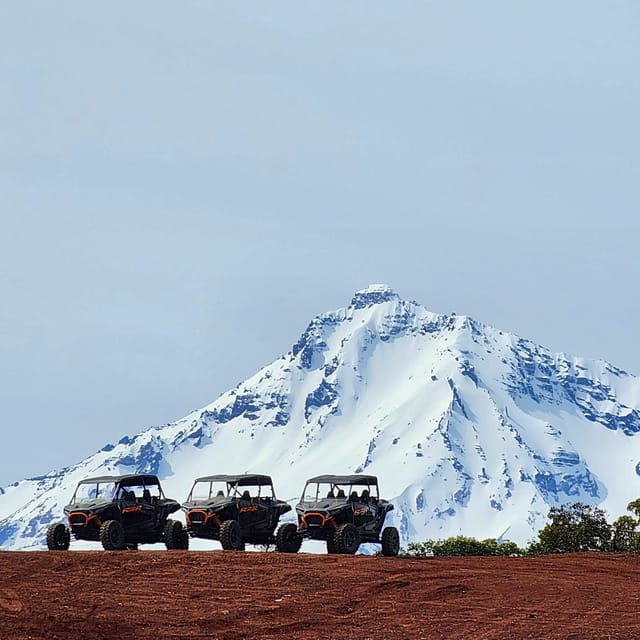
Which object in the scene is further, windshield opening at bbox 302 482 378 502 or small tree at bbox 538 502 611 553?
small tree at bbox 538 502 611 553

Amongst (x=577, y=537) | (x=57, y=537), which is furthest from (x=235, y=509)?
(x=577, y=537)

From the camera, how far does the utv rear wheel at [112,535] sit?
34.9m

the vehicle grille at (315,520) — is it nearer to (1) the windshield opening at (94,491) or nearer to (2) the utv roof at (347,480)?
(2) the utv roof at (347,480)

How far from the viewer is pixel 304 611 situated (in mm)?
23547

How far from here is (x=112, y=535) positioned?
3516 centimetres

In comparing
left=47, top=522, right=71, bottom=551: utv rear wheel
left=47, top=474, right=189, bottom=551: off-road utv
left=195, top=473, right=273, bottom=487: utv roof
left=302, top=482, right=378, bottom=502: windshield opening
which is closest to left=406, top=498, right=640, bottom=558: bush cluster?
left=302, top=482, right=378, bottom=502: windshield opening

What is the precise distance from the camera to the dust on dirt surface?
21.8 metres

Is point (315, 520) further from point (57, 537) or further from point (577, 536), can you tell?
point (577, 536)

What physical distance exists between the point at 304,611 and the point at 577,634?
17.0ft

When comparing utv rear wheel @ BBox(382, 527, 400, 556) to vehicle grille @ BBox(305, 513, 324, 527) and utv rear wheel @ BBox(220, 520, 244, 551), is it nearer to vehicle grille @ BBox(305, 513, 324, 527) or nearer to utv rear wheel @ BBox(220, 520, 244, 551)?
vehicle grille @ BBox(305, 513, 324, 527)

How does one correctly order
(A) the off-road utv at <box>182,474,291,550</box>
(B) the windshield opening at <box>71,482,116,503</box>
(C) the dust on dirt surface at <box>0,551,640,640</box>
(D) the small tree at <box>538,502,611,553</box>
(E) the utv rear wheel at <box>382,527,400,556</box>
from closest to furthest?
(C) the dust on dirt surface at <box>0,551,640,640</box> < (B) the windshield opening at <box>71,482,116,503</box> < (A) the off-road utv at <box>182,474,291,550</box> < (E) the utv rear wheel at <box>382,527,400,556</box> < (D) the small tree at <box>538,502,611,553</box>

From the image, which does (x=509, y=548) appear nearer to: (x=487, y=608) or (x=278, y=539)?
(x=278, y=539)

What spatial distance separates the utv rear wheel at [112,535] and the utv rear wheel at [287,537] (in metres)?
4.61

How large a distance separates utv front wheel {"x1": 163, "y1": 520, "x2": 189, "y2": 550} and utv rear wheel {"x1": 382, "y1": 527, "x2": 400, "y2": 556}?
613cm
